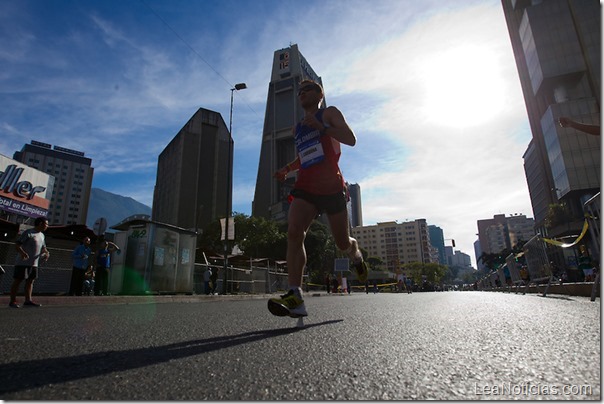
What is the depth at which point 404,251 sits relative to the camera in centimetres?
15650

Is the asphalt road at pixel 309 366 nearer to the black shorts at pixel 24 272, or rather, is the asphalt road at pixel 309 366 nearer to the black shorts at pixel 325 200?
the black shorts at pixel 325 200

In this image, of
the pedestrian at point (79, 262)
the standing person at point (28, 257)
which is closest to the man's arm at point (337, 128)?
the standing person at point (28, 257)

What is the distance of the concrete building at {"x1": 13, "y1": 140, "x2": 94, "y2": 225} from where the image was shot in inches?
5768

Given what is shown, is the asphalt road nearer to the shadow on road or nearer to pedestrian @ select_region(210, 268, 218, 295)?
the shadow on road

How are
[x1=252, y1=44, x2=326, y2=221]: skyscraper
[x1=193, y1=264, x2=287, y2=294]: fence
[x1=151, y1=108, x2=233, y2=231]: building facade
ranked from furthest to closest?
[x1=252, y1=44, x2=326, y2=221]: skyscraper < [x1=151, y1=108, x2=233, y2=231]: building facade < [x1=193, y1=264, x2=287, y2=294]: fence

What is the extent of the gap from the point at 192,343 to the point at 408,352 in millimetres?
1212

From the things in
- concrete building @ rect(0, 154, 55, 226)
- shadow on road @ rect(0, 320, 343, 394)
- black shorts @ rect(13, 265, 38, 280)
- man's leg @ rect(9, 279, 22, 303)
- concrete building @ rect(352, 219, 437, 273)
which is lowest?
shadow on road @ rect(0, 320, 343, 394)

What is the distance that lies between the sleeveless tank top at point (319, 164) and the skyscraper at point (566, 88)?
6436 centimetres

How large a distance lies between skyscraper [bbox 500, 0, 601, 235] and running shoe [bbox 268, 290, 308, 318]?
65009 mm

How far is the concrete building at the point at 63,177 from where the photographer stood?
481 feet

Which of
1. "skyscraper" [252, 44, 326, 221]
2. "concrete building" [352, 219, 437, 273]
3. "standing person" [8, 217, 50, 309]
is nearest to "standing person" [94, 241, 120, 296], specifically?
"standing person" [8, 217, 50, 309]

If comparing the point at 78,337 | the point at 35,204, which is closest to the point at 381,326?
the point at 78,337

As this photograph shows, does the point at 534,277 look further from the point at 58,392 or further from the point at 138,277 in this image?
the point at 138,277

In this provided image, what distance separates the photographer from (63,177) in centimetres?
15138
